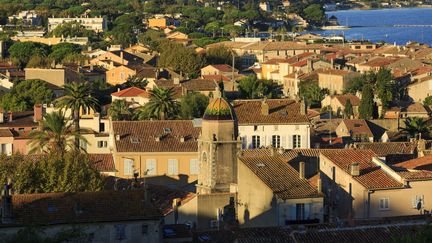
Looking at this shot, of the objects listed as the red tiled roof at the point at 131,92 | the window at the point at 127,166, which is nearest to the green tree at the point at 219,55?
the red tiled roof at the point at 131,92

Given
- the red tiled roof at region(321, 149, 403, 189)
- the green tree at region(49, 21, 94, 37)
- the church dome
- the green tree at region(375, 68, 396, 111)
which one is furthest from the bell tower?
the green tree at region(49, 21, 94, 37)

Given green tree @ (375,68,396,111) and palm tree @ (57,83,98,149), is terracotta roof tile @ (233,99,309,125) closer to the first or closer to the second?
palm tree @ (57,83,98,149)

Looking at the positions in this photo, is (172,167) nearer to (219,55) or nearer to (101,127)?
(101,127)

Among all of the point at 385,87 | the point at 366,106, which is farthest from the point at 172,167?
the point at 385,87

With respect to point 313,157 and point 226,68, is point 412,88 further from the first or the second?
point 313,157

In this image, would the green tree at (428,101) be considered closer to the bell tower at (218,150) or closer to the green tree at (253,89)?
the green tree at (253,89)

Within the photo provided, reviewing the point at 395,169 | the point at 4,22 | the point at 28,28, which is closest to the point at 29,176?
the point at 395,169

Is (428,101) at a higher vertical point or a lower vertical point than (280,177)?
lower
